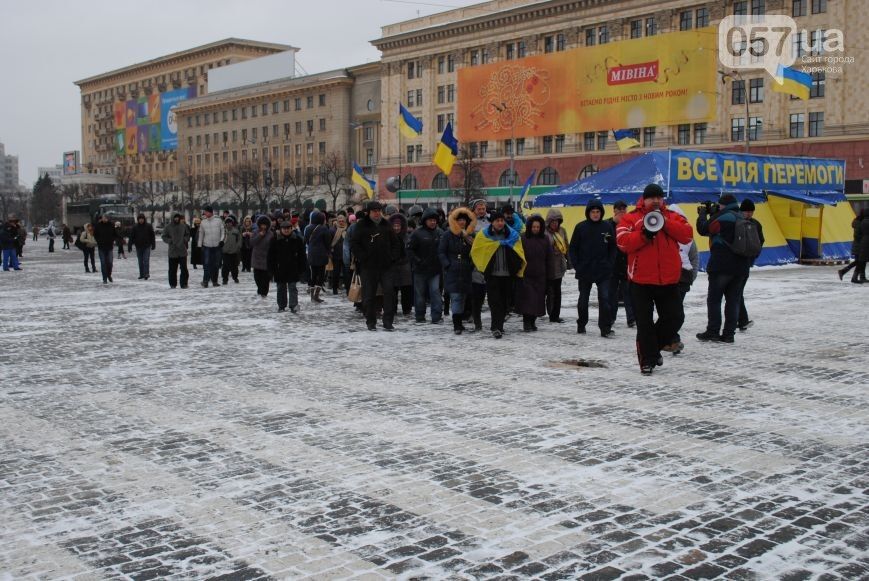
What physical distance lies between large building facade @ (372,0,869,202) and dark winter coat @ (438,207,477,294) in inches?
1328

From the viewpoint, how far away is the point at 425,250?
12859 millimetres

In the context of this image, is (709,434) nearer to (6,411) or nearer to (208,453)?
(208,453)

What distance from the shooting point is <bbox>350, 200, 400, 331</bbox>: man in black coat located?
1207 centimetres

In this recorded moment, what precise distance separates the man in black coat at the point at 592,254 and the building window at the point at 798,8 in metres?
49.1

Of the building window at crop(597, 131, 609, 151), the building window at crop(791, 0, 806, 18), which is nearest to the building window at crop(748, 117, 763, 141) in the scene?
the building window at crop(791, 0, 806, 18)

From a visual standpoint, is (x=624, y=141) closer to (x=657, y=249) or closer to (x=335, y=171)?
(x=657, y=249)

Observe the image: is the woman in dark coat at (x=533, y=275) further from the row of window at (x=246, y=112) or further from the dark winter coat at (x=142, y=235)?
the row of window at (x=246, y=112)

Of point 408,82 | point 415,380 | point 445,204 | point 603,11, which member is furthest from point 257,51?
point 415,380

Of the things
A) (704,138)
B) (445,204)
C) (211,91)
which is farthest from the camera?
(211,91)

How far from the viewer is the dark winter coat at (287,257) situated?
46.2 feet

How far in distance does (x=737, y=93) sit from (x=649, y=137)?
618 cm

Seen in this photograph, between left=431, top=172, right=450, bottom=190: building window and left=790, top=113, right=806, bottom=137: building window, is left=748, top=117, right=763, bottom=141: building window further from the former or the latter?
left=431, top=172, right=450, bottom=190: building window

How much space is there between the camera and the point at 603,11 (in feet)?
211

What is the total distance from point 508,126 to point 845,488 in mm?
50217
